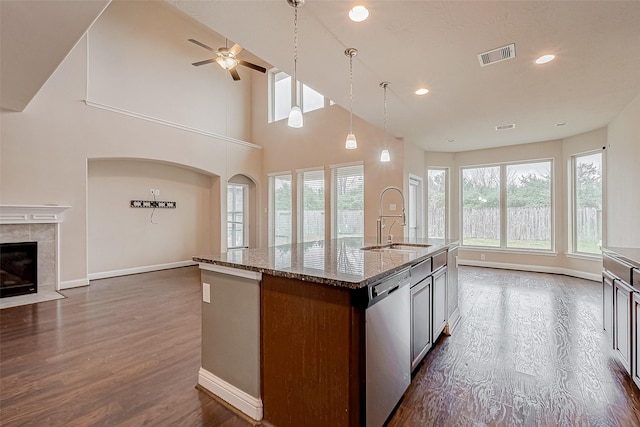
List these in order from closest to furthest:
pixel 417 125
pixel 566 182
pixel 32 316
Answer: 1. pixel 32 316
2. pixel 417 125
3. pixel 566 182

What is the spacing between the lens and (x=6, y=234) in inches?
167

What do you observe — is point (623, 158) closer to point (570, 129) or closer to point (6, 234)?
point (570, 129)

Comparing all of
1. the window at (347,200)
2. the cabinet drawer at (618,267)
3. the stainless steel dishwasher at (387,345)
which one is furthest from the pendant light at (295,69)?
the window at (347,200)

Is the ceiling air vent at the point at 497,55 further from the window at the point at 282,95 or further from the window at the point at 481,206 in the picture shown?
the window at the point at 282,95

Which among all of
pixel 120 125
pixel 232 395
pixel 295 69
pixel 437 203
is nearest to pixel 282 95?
pixel 120 125

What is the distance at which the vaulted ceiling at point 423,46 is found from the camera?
2.12 metres

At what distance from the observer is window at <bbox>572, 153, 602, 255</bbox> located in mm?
5301

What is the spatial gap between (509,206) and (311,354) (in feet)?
21.5

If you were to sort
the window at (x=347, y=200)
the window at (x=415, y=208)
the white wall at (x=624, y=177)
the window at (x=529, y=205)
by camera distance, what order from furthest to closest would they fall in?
1. the window at (x=347, y=200)
2. the window at (x=415, y=208)
3. the window at (x=529, y=205)
4. the white wall at (x=624, y=177)

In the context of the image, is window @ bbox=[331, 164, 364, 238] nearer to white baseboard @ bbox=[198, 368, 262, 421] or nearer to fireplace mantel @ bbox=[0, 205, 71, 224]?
white baseboard @ bbox=[198, 368, 262, 421]

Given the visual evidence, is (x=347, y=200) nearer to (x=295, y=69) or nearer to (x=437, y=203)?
(x=437, y=203)

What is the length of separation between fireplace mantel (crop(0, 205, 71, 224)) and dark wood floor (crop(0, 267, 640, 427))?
1305 mm

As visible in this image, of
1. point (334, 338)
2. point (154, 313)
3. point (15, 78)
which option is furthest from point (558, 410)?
point (15, 78)

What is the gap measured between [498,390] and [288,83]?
7.53 m
